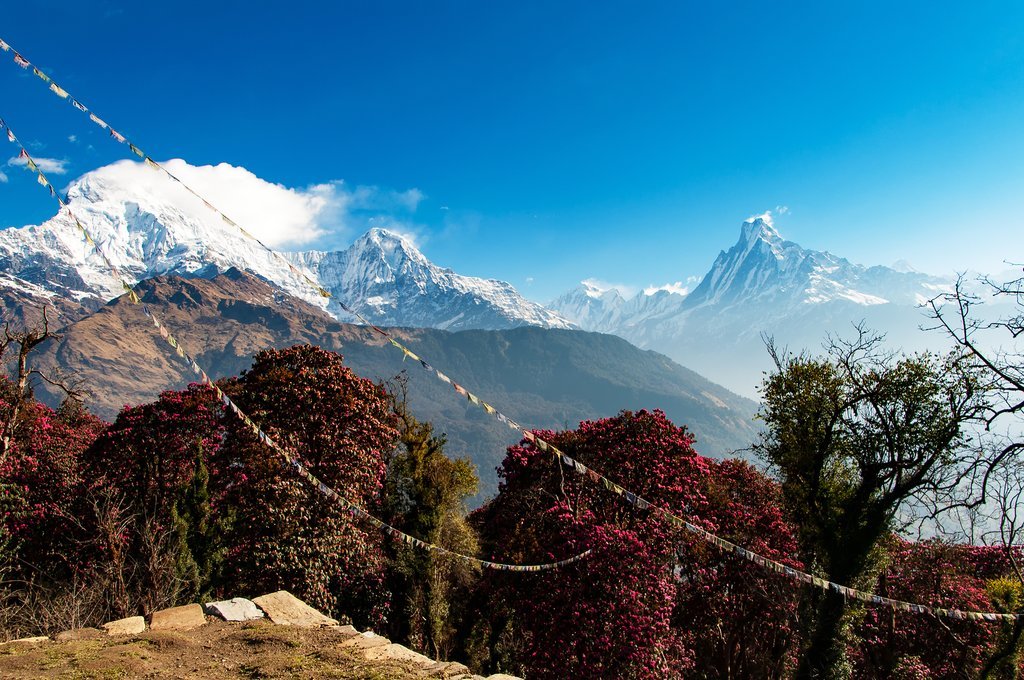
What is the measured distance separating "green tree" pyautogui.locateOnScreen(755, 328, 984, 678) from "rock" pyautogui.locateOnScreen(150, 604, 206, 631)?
16141mm

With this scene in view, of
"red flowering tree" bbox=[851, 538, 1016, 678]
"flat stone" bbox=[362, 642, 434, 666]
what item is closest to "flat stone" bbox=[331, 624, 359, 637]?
"flat stone" bbox=[362, 642, 434, 666]

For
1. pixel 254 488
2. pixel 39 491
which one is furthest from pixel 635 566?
pixel 39 491

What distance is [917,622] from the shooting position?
21.1 m

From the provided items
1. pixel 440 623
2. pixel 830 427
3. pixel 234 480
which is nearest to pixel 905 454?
pixel 830 427

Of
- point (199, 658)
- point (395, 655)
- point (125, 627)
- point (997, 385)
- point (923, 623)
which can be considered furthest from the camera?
point (923, 623)

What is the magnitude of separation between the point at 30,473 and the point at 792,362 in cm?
2968

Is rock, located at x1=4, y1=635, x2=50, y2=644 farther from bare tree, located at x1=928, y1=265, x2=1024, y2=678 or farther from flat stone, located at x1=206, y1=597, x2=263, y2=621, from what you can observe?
bare tree, located at x1=928, y1=265, x2=1024, y2=678

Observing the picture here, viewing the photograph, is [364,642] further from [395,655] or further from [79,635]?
[79,635]

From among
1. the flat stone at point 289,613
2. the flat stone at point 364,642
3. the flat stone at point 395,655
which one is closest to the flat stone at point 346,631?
the flat stone at point 364,642

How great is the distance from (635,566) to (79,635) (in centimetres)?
1306

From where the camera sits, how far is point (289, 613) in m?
12.2

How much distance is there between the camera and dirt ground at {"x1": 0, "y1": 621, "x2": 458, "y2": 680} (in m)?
8.74

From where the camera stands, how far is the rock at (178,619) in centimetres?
1102

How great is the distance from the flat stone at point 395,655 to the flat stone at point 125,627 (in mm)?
4615
